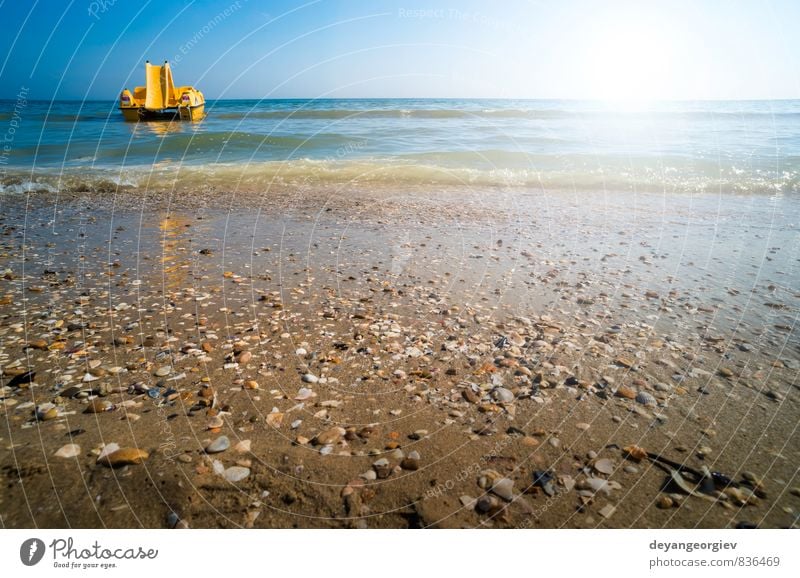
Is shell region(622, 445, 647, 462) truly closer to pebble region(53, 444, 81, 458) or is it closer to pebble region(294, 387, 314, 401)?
pebble region(294, 387, 314, 401)

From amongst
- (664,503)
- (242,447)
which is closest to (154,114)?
(242,447)

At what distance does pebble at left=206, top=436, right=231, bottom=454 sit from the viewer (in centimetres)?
398

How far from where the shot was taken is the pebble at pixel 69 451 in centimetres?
380

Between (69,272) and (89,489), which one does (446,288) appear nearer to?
(89,489)

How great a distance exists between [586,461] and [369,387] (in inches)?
97.3

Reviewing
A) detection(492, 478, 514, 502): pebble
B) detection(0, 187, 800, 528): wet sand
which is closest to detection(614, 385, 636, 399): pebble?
detection(0, 187, 800, 528): wet sand

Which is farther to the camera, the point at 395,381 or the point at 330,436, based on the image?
the point at 395,381

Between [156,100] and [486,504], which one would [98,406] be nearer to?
[486,504]

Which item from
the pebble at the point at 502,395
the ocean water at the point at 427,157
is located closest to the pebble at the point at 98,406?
the pebble at the point at 502,395

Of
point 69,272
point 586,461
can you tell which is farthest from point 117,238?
point 586,461

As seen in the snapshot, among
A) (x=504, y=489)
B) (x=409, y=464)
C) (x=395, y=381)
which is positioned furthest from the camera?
(x=395, y=381)

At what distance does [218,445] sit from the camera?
4051mm

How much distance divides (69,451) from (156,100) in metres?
46.1

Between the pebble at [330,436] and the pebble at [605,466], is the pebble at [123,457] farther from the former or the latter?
the pebble at [605,466]
